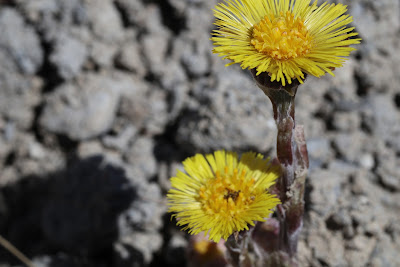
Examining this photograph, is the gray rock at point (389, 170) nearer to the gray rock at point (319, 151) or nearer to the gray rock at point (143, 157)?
the gray rock at point (319, 151)

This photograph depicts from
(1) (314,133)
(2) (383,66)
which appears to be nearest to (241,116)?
(1) (314,133)

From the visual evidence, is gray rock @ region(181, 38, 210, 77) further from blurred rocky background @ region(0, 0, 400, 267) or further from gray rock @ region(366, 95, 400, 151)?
gray rock @ region(366, 95, 400, 151)

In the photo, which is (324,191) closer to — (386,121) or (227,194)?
(227,194)

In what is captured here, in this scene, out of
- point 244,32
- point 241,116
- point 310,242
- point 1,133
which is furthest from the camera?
point 1,133

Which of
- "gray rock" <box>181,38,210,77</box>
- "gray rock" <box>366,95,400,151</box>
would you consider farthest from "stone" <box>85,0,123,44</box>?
"gray rock" <box>366,95,400,151</box>


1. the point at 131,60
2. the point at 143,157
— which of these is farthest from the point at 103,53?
the point at 143,157

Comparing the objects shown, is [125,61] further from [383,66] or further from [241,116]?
[383,66]
